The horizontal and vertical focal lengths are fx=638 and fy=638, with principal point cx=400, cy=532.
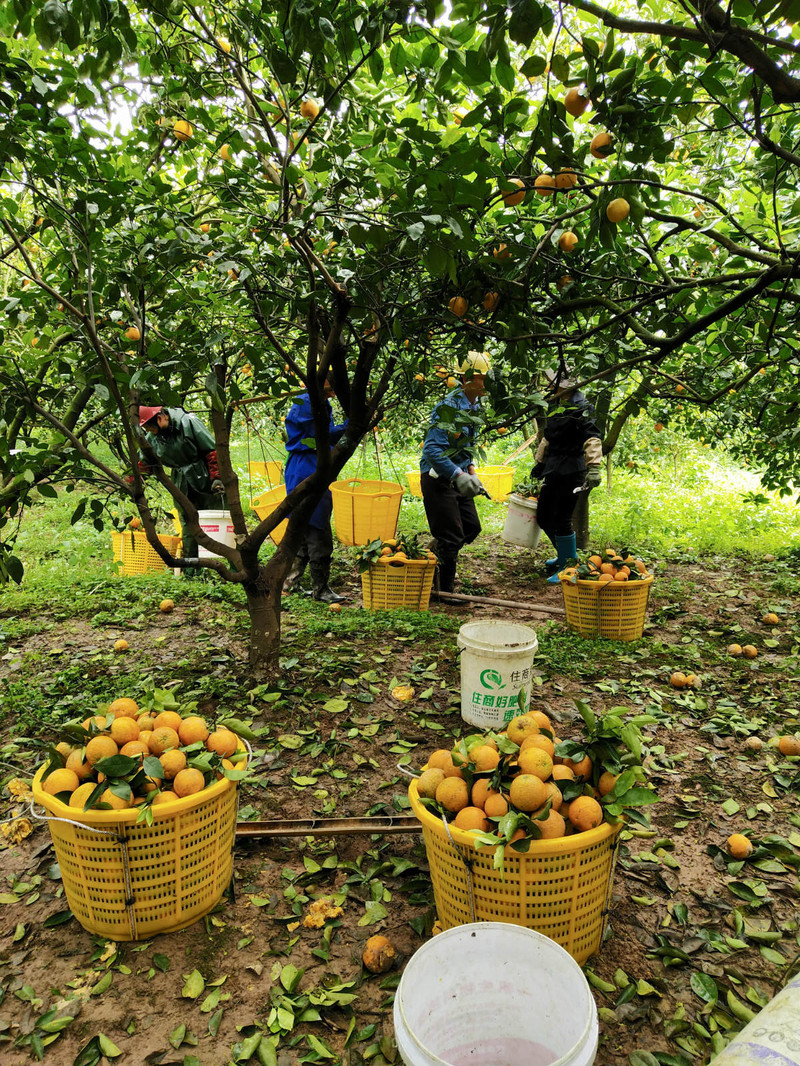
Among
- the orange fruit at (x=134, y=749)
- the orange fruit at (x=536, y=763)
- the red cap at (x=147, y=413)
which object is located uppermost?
the red cap at (x=147, y=413)

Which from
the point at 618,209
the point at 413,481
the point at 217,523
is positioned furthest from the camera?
the point at 413,481

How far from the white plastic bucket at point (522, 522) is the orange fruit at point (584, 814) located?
5036 mm

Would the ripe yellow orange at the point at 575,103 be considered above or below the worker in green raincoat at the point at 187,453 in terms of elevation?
above

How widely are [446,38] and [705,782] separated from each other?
2.93m

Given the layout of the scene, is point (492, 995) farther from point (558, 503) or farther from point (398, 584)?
point (558, 503)

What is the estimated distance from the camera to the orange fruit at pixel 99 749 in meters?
1.95

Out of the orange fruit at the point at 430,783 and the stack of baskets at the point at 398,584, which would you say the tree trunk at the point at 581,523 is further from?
the orange fruit at the point at 430,783

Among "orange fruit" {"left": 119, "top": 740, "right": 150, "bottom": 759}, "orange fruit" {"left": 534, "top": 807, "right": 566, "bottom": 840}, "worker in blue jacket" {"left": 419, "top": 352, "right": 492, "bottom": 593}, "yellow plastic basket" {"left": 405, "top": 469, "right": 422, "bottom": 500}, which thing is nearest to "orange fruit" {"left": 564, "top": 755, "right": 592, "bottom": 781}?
"orange fruit" {"left": 534, "top": 807, "right": 566, "bottom": 840}

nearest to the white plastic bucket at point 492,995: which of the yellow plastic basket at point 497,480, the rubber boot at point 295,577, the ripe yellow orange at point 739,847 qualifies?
the ripe yellow orange at point 739,847

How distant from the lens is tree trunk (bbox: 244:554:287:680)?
3615mm

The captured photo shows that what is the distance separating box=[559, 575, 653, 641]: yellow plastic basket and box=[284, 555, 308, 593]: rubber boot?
2.59m

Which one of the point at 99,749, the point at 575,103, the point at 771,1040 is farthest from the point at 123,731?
the point at 575,103

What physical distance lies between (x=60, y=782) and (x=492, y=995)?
1.32 metres

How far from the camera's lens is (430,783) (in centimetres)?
191
